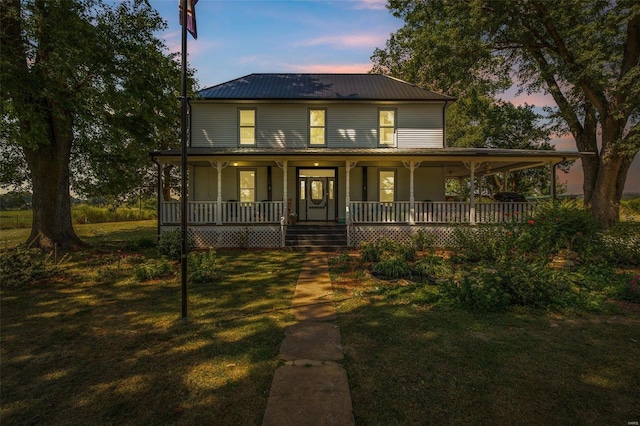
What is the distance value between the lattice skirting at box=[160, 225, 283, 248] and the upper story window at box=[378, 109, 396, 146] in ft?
22.4

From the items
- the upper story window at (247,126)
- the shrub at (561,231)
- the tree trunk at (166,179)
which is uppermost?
the upper story window at (247,126)

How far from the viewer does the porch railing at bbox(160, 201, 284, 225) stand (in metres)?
12.8

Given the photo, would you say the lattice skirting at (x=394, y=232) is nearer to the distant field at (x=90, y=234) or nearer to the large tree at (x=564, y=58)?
the large tree at (x=564, y=58)

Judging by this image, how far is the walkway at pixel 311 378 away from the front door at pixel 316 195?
389 inches

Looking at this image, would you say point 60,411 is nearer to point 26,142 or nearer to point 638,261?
point 26,142

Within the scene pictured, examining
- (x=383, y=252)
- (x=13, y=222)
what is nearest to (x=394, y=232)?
(x=383, y=252)

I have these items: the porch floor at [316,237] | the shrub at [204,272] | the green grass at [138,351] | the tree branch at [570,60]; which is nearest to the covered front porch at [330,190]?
the porch floor at [316,237]

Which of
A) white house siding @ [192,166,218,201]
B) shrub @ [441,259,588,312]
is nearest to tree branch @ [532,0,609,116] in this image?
shrub @ [441,259,588,312]

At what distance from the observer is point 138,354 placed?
3771 mm

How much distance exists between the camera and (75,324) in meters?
4.78

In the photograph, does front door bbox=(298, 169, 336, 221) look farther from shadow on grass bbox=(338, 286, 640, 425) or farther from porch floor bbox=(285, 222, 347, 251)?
shadow on grass bbox=(338, 286, 640, 425)

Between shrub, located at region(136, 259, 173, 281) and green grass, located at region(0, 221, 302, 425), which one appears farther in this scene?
shrub, located at region(136, 259, 173, 281)

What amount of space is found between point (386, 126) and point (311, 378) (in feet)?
44.8

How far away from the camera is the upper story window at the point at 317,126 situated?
15070 millimetres
